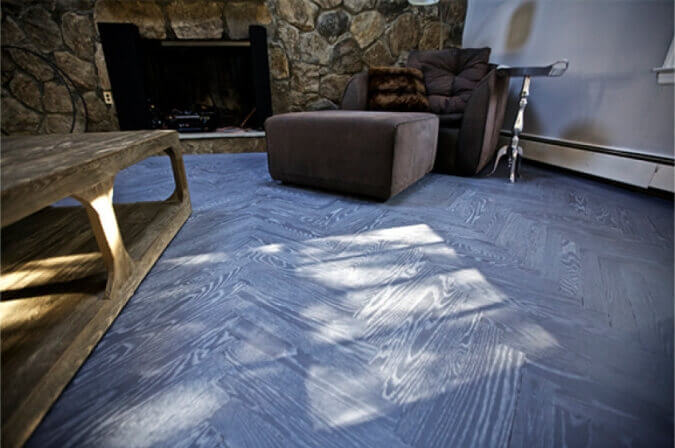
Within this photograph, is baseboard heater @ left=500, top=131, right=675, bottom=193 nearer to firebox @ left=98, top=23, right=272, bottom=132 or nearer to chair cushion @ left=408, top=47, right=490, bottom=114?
chair cushion @ left=408, top=47, right=490, bottom=114

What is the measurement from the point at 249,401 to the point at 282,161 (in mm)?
1349

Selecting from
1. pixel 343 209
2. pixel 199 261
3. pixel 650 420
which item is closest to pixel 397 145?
pixel 343 209

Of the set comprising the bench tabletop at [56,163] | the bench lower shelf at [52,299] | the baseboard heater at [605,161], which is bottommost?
the bench lower shelf at [52,299]

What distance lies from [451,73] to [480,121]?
701 mm

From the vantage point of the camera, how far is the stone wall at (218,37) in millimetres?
2496

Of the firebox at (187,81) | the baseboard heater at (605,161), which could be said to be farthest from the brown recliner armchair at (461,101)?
the firebox at (187,81)

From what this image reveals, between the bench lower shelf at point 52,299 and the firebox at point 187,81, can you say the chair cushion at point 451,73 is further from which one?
the bench lower shelf at point 52,299

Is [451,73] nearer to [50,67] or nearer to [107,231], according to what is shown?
[107,231]

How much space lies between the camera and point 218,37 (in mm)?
2709

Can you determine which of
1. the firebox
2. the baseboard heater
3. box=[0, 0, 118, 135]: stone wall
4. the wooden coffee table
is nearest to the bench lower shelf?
the wooden coffee table

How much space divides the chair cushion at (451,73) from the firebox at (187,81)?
140 cm

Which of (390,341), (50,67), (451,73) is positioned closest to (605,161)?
(451,73)

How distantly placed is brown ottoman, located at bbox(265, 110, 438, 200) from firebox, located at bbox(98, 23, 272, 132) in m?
1.40

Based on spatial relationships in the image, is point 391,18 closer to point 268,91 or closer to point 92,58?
point 268,91
